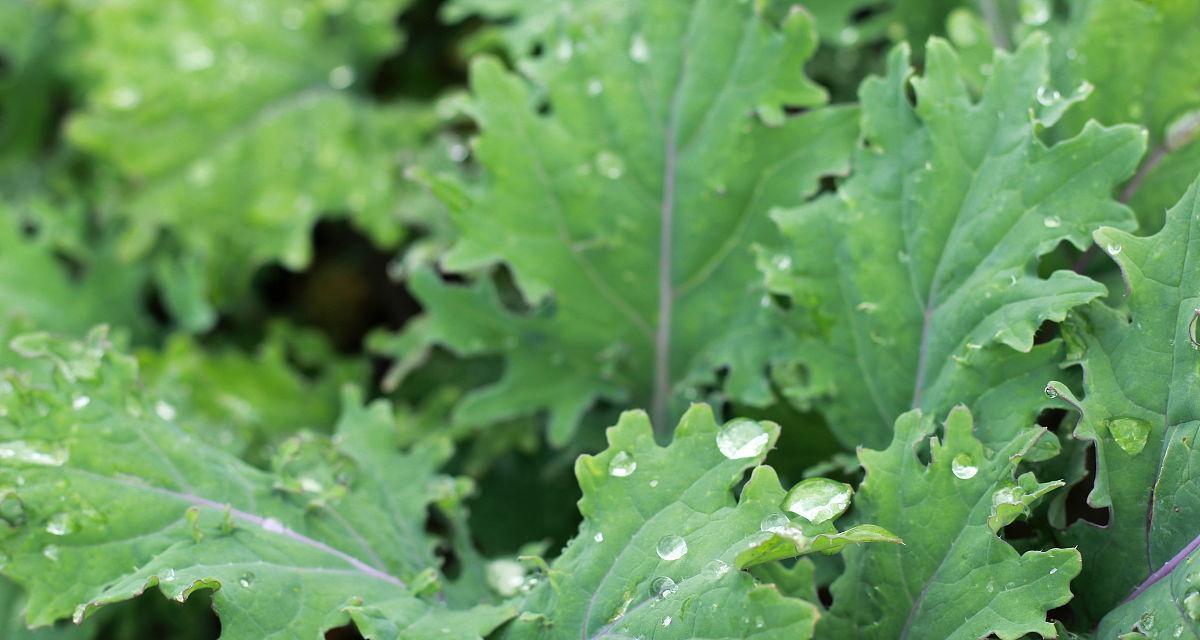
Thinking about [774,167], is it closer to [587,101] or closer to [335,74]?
[587,101]

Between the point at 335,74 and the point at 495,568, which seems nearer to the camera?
the point at 495,568

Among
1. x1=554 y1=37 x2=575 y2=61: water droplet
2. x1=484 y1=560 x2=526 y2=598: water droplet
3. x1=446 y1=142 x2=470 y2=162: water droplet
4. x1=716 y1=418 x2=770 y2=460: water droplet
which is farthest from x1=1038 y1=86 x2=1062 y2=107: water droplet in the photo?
x1=446 y1=142 x2=470 y2=162: water droplet

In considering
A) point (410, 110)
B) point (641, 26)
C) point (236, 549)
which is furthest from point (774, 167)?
point (410, 110)

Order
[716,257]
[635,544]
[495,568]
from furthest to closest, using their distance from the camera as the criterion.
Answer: [716,257]
[495,568]
[635,544]

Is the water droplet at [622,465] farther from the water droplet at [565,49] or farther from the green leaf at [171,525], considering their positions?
the water droplet at [565,49]

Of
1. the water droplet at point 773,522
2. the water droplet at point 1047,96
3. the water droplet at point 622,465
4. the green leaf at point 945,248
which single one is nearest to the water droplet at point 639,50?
the green leaf at point 945,248

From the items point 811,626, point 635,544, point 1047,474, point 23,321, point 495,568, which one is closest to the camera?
point 811,626

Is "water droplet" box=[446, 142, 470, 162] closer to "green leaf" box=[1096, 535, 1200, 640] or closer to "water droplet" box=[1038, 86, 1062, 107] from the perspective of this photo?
"water droplet" box=[1038, 86, 1062, 107]

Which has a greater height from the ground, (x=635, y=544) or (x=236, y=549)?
(x=236, y=549)

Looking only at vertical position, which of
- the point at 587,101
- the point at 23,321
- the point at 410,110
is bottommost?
the point at 587,101
